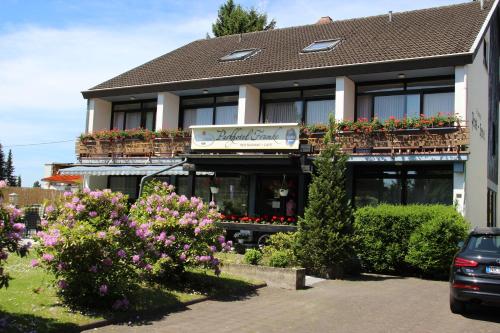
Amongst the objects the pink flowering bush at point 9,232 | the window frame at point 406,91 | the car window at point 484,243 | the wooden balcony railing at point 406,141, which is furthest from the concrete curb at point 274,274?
the window frame at point 406,91

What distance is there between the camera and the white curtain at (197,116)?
22266 mm

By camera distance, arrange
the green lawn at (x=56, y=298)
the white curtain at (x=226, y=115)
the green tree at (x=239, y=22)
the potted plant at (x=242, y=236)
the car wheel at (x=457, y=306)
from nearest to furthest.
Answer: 1. the green lawn at (x=56, y=298)
2. the car wheel at (x=457, y=306)
3. the potted plant at (x=242, y=236)
4. the white curtain at (x=226, y=115)
5. the green tree at (x=239, y=22)

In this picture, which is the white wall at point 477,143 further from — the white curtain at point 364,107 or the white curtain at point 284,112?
the white curtain at point 284,112

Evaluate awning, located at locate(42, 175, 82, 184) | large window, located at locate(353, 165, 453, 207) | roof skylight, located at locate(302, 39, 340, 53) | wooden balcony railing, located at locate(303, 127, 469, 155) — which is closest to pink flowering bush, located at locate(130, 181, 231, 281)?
wooden balcony railing, located at locate(303, 127, 469, 155)

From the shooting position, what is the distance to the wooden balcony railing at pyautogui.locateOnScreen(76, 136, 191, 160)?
67.5 ft

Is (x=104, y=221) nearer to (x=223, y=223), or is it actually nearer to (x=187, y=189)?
(x=223, y=223)

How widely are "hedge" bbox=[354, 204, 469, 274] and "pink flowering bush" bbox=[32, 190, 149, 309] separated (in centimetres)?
745

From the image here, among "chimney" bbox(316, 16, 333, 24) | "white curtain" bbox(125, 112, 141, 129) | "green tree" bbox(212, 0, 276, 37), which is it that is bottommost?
"white curtain" bbox(125, 112, 141, 129)

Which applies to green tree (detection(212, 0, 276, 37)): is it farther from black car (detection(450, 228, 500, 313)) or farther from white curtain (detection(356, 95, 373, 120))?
black car (detection(450, 228, 500, 313))

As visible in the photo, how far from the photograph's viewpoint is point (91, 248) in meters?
8.04

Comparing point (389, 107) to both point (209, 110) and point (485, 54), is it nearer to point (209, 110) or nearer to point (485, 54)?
point (485, 54)

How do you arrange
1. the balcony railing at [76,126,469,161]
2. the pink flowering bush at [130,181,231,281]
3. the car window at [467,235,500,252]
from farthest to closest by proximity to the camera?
the balcony railing at [76,126,469,161] < the pink flowering bush at [130,181,231,281] < the car window at [467,235,500,252]

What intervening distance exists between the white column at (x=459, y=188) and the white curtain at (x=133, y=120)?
14.3 metres

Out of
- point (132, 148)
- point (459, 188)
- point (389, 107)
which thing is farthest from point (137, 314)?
point (132, 148)
